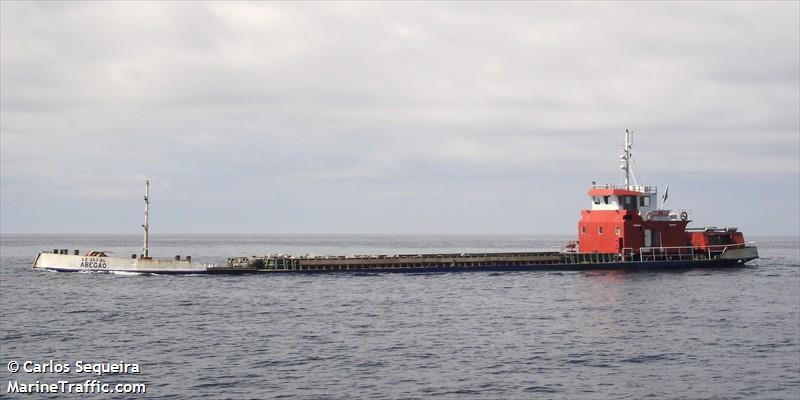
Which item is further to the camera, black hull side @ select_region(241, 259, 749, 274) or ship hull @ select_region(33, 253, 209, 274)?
black hull side @ select_region(241, 259, 749, 274)

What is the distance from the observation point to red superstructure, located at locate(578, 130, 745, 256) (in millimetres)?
81312

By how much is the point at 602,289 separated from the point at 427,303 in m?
16.6

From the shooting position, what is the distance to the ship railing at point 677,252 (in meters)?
81.4

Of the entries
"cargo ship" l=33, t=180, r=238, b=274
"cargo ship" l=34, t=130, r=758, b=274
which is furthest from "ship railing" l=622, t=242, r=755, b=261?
"cargo ship" l=33, t=180, r=238, b=274

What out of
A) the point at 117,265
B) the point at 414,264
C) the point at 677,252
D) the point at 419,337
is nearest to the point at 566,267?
the point at 677,252

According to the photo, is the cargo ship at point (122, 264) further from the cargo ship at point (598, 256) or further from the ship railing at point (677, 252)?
the ship railing at point (677, 252)

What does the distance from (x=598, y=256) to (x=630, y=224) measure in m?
4.60

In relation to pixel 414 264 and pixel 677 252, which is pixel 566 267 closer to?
pixel 677 252

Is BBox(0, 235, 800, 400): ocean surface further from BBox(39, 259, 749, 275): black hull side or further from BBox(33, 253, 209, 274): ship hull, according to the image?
BBox(39, 259, 749, 275): black hull side

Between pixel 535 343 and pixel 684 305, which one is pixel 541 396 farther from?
pixel 684 305

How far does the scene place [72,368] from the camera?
36.3 meters

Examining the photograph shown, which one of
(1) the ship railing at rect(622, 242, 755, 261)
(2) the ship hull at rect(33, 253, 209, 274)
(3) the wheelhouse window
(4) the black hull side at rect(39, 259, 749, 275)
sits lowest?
(4) the black hull side at rect(39, 259, 749, 275)

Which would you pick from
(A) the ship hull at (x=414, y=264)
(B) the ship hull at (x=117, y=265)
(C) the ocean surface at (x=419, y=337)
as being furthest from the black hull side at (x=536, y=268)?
(C) the ocean surface at (x=419, y=337)

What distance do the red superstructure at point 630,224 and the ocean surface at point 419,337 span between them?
23.5 ft
